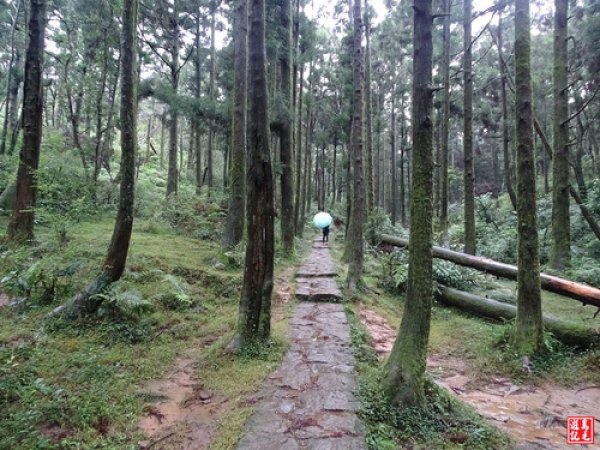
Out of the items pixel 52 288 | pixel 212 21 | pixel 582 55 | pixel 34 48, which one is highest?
pixel 212 21

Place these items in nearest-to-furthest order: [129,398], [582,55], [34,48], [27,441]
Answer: [27,441]
[129,398]
[34,48]
[582,55]

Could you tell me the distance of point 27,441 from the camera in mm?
2664

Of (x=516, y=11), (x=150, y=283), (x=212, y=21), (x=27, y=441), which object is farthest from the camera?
(x=212, y=21)

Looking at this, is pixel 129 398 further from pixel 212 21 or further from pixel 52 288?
pixel 212 21

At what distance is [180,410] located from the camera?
11.8ft

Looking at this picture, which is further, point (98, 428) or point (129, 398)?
point (129, 398)

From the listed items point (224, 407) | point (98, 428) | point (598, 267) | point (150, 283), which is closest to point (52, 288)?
point (150, 283)

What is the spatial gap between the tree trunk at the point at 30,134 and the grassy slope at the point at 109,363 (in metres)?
1.56

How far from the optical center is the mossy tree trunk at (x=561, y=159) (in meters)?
9.45

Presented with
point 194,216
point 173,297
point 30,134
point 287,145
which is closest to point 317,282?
point 173,297

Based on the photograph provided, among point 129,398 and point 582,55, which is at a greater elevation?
point 582,55

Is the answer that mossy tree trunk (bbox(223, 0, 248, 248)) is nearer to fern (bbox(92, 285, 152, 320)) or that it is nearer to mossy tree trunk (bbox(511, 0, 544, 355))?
fern (bbox(92, 285, 152, 320))

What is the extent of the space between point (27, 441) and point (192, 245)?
769 centimetres

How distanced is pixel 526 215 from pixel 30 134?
932 centimetres
